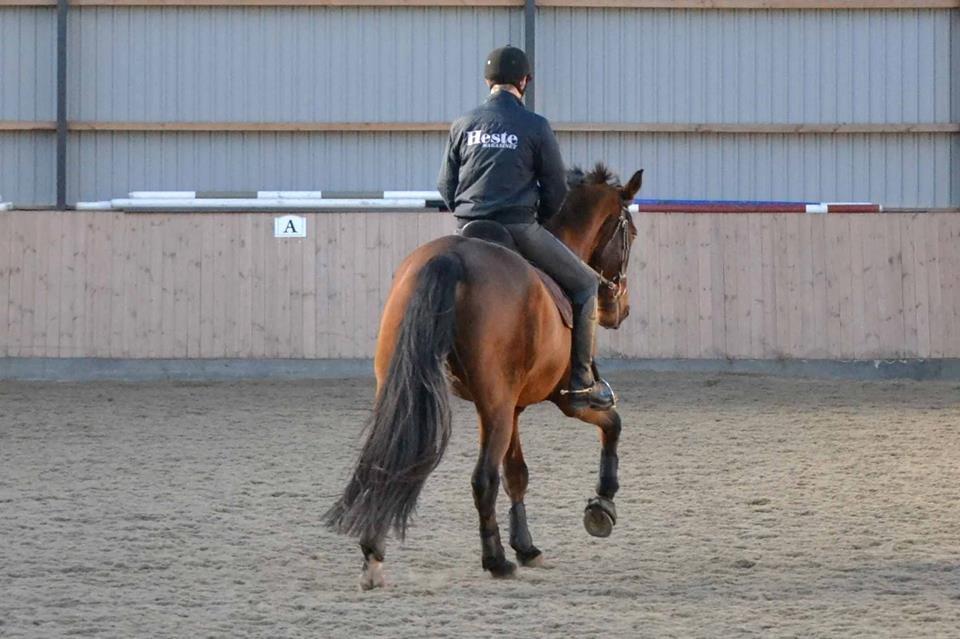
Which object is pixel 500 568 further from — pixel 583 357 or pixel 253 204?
pixel 253 204

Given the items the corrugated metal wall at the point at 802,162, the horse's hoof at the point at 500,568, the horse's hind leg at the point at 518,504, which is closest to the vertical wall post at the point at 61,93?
the corrugated metal wall at the point at 802,162

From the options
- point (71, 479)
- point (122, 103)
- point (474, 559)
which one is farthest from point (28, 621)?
point (122, 103)

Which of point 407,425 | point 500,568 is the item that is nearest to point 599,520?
point 500,568

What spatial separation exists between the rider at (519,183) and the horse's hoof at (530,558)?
720mm

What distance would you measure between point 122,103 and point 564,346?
1133 centimetres

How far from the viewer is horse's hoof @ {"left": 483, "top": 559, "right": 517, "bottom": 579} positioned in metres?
6.43

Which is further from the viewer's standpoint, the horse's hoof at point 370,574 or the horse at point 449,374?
the horse's hoof at point 370,574

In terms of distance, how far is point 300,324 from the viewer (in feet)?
50.8

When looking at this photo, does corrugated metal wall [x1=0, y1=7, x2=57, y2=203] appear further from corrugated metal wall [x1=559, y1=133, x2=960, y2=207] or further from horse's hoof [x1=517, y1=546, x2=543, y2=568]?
horse's hoof [x1=517, y1=546, x2=543, y2=568]

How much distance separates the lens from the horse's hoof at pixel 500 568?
6.43 m

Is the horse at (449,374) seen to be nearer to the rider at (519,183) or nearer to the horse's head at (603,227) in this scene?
the rider at (519,183)

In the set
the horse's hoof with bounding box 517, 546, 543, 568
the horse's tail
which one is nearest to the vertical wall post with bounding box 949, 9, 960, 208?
the horse's hoof with bounding box 517, 546, 543, 568

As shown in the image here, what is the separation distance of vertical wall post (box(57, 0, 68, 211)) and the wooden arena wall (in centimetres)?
134

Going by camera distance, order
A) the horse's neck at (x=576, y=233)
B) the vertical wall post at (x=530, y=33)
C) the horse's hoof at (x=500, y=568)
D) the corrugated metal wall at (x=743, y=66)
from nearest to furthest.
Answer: the horse's hoof at (x=500, y=568) < the horse's neck at (x=576, y=233) < the vertical wall post at (x=530, y=33) < the corrugated metal wall at (x=743, y=66)
